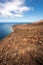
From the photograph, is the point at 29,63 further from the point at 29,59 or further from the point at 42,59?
the point at 42,59

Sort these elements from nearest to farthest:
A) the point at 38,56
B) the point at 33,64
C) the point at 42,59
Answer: the point at 33,64, the point at 42,59, the point at 38,56

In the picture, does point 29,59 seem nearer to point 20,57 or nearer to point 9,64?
point 20,57

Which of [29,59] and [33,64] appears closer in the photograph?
[33,64]

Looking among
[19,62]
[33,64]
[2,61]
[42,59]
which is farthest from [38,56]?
[2,61]

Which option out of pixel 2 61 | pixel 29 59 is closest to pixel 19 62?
pixel 29 59

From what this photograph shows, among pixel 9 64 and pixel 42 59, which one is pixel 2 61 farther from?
Answer: pixel 42 59

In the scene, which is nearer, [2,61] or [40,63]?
[40,63]

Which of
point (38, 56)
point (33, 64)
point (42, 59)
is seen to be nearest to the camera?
point (33, 64)
